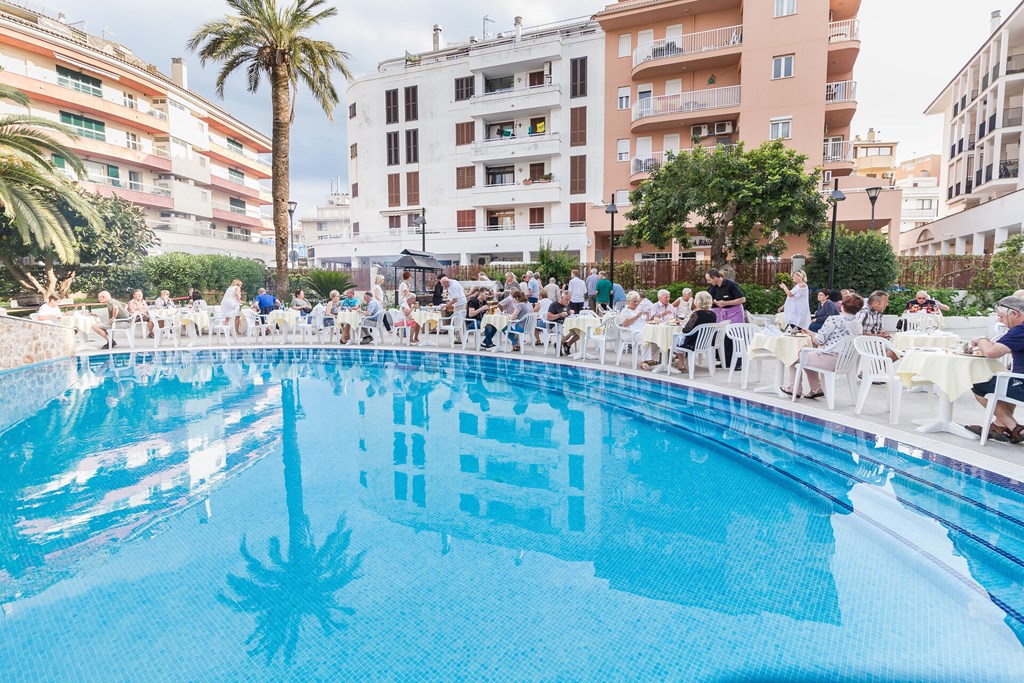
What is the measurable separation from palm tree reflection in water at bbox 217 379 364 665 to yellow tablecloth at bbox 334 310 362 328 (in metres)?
9.33

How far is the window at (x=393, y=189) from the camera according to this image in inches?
1277

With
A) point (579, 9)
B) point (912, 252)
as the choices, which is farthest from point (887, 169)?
point (579, 9)

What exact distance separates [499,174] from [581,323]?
75.2ft

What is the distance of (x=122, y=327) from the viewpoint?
15.0 m

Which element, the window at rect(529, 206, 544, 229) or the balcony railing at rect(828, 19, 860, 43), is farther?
the window at rect(529, 206, 544, 229)

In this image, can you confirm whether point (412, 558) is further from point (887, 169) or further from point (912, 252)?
point (887, 169)

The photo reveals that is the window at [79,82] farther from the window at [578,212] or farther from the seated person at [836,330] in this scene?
the seated person at [836,330]

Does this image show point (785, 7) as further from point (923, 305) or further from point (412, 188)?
point (412, 188)

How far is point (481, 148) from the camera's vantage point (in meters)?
29.2

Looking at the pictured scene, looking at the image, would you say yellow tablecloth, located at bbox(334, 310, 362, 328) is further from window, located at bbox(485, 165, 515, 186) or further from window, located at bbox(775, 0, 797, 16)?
window, located at bbox(775, 0, 797, 16)

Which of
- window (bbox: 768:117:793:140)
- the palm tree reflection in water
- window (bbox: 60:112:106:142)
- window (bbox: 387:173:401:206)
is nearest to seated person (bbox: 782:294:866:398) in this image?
the palm tree reflection in water

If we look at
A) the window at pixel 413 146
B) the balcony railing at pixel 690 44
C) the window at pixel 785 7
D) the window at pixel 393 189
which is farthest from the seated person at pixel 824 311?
the window at pixel 393 189

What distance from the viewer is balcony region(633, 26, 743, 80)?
2347cm

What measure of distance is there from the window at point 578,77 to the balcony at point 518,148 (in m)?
2.51
